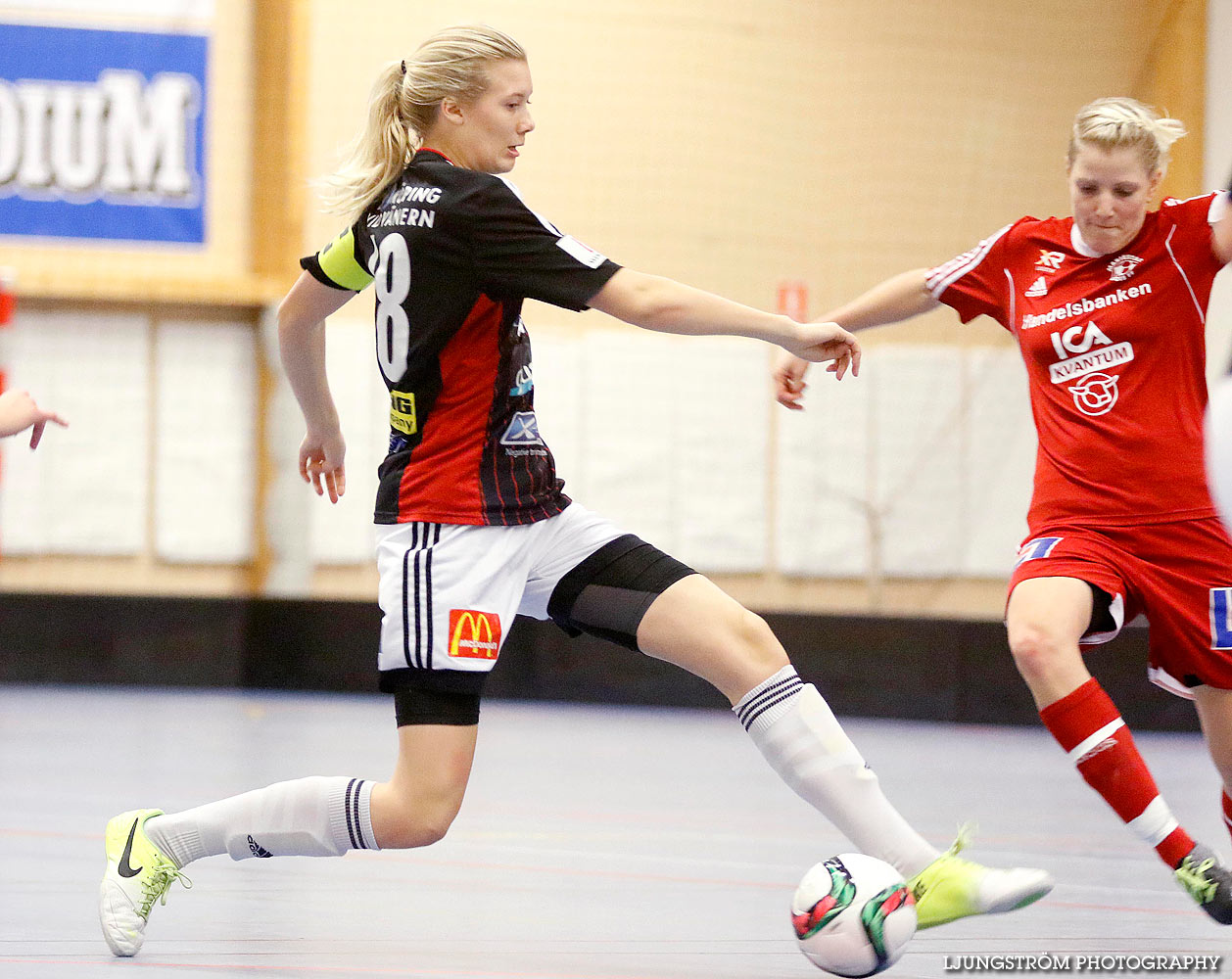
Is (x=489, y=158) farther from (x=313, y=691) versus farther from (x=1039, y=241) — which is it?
(x=313, y=691)

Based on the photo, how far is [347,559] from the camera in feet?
23.4

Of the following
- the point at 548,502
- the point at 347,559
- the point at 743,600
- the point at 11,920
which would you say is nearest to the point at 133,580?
the point at 347,559

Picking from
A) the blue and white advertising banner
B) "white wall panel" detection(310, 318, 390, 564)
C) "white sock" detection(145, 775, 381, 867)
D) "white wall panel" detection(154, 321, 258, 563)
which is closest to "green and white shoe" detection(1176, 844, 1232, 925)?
"white sock" detection(145, 775, 381, 867)

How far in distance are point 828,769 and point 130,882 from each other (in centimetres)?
105

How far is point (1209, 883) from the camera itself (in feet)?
7.48

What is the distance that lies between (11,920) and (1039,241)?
6.68ft

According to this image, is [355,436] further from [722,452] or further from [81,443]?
[722,452]

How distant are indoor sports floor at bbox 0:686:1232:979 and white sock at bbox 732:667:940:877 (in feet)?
0.67

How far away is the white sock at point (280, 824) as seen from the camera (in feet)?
7.52

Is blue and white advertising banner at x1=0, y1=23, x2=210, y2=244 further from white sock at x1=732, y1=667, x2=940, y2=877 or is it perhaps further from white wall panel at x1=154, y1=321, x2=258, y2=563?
white sock at x1=732, y1=667, x2=940, y2=877

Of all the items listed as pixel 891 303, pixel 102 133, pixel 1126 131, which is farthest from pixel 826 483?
pixel 1126 131

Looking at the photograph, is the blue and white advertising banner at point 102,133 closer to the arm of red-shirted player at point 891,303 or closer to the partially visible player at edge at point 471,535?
the arm of red-shirted player at point 891,303

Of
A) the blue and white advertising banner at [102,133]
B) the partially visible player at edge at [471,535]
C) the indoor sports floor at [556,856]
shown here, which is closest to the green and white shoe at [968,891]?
the partially visible player at edge at [471,535]

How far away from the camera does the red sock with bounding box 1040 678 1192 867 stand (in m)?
2.37
